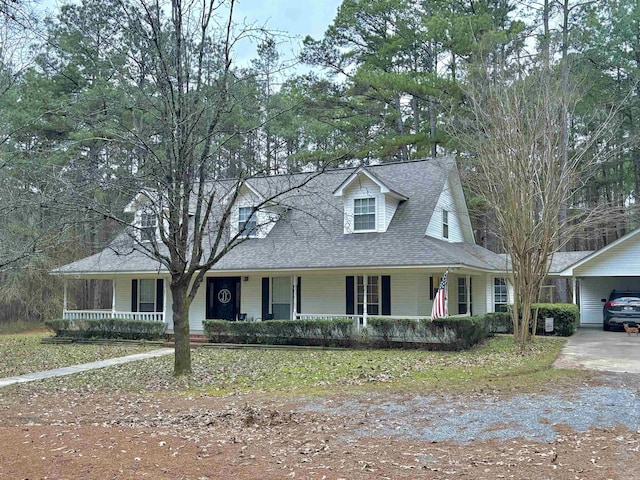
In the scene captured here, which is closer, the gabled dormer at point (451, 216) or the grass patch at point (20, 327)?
the gabled dormer at point (451, 216)

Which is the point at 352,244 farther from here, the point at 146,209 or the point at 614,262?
the point at 614,262

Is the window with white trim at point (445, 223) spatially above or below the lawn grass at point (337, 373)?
above

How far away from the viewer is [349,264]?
1714cm

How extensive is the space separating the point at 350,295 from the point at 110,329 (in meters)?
8.50

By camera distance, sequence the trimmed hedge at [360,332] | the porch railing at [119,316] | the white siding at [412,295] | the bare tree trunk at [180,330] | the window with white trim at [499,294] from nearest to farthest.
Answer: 1. the bare tree trunk at [180,330]
2. the trimmed hedge at [360,332]
3. the white siding at [412,295]
4. the porch railing at [119,316]
5. the window with white trim at [499,294]

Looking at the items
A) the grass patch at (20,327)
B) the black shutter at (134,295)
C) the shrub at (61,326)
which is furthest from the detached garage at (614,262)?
the grass patch at (20,327)

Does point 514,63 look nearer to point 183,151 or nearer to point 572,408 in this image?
point 183,151

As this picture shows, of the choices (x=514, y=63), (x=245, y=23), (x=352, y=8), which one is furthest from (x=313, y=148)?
(x=245, y=23)

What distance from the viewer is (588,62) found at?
28.4m

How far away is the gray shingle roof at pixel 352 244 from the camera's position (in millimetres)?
17141

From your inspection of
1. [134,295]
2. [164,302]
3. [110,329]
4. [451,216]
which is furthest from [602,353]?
[134,295]

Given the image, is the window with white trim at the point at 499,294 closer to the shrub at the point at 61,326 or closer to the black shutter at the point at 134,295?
the black shutter at the point at 134,295

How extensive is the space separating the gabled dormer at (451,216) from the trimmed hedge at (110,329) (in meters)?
9.77

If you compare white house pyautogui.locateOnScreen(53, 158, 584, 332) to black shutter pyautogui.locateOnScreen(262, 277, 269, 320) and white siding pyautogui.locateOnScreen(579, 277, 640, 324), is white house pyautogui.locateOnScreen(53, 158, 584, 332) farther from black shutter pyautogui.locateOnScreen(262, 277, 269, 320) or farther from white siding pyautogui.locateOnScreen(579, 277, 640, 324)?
white siding pyautogui.locateOnScreen(579, 277, 640, 324)
